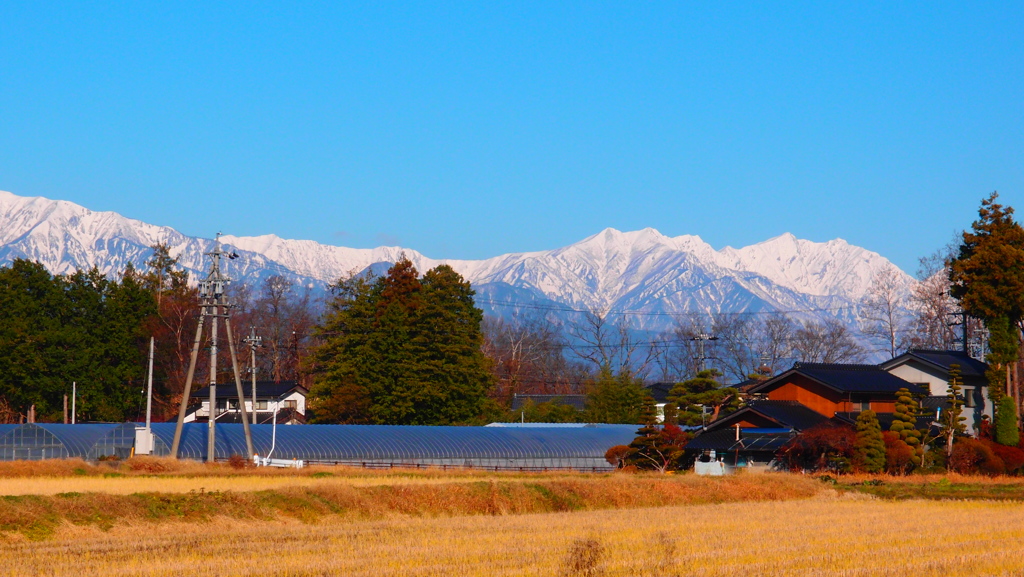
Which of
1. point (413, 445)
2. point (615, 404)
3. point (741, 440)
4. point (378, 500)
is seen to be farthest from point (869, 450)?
point (615, 404)

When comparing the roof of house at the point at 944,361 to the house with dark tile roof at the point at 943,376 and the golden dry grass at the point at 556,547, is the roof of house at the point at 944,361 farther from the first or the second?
the golden dry grass at the point at 556,547

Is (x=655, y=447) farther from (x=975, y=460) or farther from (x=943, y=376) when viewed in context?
(x=943, y=376)

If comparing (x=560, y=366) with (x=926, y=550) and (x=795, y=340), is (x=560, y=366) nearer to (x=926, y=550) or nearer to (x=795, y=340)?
(x=795, y=340)

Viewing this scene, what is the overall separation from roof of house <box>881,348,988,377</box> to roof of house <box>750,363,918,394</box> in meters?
1.77

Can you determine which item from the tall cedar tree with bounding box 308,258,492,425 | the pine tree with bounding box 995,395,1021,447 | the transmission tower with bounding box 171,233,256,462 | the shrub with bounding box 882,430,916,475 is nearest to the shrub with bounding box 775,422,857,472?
the shrub with bounding box 882,430,916,475

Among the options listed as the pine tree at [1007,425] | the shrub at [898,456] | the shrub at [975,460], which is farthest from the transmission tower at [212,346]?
the pine tree at [1007,425]

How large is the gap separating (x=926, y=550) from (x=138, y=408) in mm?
68489

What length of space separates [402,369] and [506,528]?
42.5 m

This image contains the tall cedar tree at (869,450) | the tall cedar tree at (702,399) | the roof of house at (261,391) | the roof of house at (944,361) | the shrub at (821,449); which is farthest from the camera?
the roof of house at (261,391)

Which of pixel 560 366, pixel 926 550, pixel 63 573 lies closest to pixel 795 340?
pixel 560 366

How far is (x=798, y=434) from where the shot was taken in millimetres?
45562

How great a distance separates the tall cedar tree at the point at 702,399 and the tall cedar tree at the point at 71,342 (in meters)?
39.4

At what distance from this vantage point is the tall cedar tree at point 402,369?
63750mm

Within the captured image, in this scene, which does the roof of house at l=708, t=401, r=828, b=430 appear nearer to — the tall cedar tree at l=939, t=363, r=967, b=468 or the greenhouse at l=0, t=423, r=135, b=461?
the tall cedar tree at l=939, t=363, r=967, b=468
